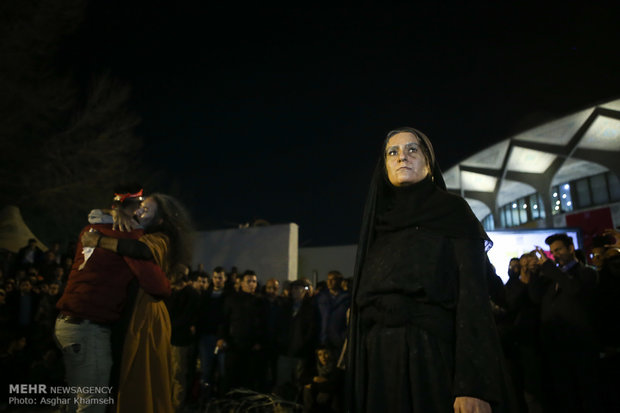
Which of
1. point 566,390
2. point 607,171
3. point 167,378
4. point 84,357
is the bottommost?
point 566,390

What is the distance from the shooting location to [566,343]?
487 centimetres

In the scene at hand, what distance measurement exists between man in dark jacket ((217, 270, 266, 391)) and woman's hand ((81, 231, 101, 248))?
4.37m

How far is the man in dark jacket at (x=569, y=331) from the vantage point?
4676 mm

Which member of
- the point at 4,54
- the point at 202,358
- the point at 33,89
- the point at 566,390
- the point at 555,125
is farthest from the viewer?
the point at 555,125

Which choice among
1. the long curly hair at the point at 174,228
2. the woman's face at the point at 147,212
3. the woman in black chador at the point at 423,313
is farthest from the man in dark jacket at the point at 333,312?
the woman in black chador at the point at 423,313

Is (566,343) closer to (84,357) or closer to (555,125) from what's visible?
(84,357)

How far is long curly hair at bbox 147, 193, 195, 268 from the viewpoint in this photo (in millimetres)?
3744

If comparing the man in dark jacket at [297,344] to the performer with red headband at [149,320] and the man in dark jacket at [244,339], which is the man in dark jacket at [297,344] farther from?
the performer with red headband at [149,320]

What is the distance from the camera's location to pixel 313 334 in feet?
23.0

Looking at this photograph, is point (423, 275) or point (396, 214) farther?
point (396, 214)

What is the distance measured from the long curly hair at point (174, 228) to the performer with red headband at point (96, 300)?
0.40 meters

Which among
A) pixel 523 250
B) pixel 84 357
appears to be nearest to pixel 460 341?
pixel 84 357

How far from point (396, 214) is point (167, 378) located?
7.80 ft

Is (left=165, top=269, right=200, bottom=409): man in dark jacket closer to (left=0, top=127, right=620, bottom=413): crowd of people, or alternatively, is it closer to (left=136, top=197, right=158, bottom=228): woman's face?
(left=0, top=127, right=620, bottom=413): crowd of people
